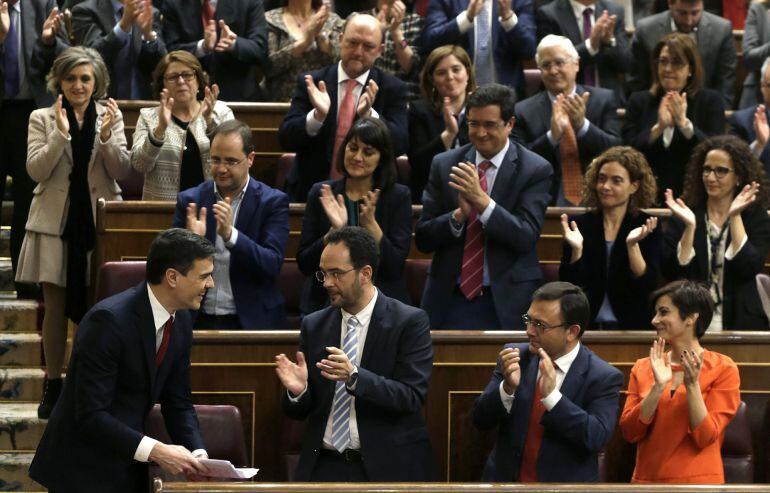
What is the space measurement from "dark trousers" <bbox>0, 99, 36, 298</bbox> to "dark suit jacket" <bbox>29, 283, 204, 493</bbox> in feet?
5.81

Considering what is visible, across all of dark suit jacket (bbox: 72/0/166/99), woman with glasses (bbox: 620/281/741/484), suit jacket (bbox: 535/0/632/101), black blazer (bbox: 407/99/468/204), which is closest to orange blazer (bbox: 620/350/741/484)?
woman with glasses (bbox: 620/281/741/484)

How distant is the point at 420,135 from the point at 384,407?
1.72m

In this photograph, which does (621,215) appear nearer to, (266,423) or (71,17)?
(266,423)

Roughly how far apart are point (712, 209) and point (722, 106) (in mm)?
900

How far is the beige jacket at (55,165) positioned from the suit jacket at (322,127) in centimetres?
57

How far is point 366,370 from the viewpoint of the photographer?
3117 millimetres

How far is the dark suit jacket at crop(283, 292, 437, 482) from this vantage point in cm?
315

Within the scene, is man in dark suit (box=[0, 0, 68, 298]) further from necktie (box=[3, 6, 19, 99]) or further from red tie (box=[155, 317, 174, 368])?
red tie (box=[155, 317, 174, 368])

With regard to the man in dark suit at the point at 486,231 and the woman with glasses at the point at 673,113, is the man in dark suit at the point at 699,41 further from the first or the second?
the man in dark suit at the point at 486,231

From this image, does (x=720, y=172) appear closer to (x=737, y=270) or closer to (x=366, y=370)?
(x=737, y=270)

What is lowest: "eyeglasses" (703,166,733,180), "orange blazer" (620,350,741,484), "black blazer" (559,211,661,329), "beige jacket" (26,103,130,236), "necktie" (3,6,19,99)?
"orange blazer" (620,350,741,484)

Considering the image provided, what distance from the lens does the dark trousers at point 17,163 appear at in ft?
15.2

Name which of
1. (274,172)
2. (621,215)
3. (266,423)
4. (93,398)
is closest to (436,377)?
(266,423)

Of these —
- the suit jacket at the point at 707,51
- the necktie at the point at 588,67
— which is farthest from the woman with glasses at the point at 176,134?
the suit jacket at the point at 707,51
